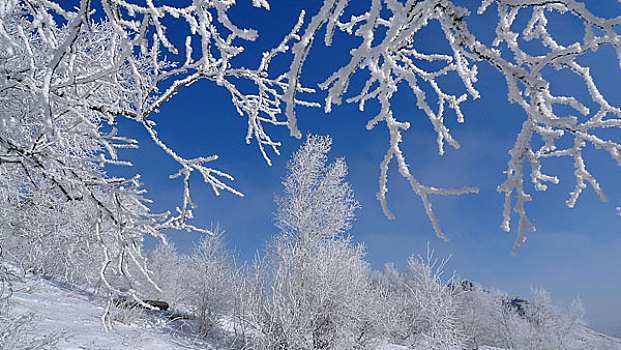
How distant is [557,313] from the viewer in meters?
20.0

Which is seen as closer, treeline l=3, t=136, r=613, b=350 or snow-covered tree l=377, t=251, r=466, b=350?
treeline l=3, t=136, r=613, b=350

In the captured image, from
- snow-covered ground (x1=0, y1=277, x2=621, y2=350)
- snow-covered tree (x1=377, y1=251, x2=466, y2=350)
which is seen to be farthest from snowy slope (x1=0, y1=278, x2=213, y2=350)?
snow-covered tree (x1=377, y1=251, x2=466, y2=350)

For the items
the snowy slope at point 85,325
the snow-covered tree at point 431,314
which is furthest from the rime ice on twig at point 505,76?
the snow-covered tree at point 431,314

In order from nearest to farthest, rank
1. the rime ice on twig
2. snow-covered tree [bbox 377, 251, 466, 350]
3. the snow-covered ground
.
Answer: the rime ice on twig → the snow-covered ground → snow-covered tree [bbox 377, 251, 466, 350]

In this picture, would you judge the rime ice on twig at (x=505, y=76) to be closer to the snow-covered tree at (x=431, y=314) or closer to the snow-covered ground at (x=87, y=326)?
the snow-covered ground at (x=87, y=326)

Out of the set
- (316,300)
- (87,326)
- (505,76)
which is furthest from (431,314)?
(505,76)

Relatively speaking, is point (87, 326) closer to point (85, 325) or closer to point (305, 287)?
point (85, 325)

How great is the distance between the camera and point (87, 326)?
24.2 ft

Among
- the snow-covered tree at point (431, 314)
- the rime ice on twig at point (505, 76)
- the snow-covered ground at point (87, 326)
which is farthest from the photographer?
the snow-covered tree at point (431, 314)

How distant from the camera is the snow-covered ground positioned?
20.4 ft

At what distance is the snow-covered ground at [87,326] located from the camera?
621 centimetres

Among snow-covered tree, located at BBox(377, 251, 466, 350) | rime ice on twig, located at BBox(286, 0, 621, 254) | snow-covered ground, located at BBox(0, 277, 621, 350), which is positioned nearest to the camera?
rime ice on twig, located at BBox(286, 0, 621, 254)

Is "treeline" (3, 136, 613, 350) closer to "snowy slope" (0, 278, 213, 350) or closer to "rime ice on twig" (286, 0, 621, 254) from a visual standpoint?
"snowy slope" (0, 278, 213, 350)

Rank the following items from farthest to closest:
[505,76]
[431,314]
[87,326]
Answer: [431,314], [87,326], [505,76]
